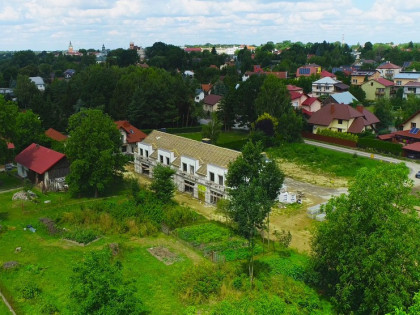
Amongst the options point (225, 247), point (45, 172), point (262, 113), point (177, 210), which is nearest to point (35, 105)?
point (45, 172)

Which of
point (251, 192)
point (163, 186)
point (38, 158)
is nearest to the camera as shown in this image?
point (251, 192)

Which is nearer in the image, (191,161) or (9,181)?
(191,161)

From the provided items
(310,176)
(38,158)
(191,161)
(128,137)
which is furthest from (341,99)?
(38,158)

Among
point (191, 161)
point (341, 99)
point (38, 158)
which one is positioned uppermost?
point (341, 99)

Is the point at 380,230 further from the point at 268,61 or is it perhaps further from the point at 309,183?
the point at 268,61

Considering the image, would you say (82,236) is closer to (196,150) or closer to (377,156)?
(196,150)

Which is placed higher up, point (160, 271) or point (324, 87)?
point (324, 87)
